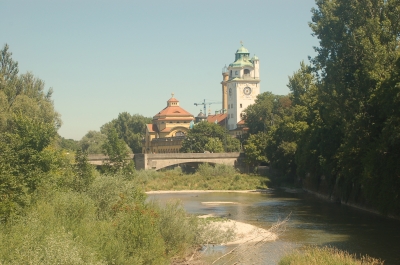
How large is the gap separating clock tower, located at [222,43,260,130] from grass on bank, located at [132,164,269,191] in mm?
44491

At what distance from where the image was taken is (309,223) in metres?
33.4

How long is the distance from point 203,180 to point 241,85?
50859 mm

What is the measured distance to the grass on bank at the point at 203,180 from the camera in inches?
2480

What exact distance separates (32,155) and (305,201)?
81.4 feet

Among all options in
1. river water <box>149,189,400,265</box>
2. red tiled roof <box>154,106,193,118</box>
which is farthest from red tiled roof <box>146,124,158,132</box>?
river water <box>149,189,400,265</box>

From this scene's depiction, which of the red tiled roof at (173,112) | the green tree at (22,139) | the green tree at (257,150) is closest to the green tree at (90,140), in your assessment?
the red tiled roof at (173,112)

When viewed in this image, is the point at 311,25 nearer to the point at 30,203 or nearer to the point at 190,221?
the point at 190,221

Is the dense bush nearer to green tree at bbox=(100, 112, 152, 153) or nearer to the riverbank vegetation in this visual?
the riverbank vegetation

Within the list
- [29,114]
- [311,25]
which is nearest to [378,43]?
[311,25]

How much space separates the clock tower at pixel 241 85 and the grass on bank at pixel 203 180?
44.5 metres

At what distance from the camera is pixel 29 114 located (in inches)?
1813

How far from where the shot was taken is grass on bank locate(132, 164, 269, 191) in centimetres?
6300

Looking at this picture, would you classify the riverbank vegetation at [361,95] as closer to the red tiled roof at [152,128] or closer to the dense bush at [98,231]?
the dense bush at [98,231]

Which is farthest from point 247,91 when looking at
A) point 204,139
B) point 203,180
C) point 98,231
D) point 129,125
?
point 98,231
